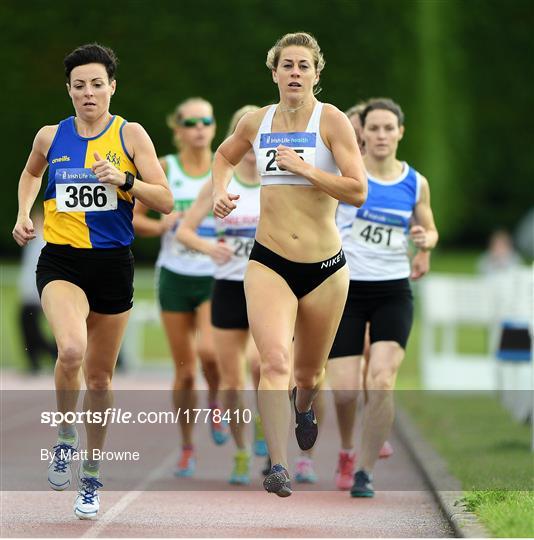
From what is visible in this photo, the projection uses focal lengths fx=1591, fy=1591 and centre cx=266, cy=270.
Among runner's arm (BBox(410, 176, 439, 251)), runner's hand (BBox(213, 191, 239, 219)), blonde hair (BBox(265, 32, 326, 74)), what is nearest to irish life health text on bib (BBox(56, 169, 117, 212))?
runner's hand (BBox(213, 191, 239, 219))

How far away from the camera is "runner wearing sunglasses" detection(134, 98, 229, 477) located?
1077cm

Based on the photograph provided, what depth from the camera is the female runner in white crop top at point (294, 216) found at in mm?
7836

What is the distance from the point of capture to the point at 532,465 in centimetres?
1081

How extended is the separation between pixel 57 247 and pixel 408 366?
51.4 ft

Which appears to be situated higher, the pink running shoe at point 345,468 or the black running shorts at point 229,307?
the black running shorts at point 229,307

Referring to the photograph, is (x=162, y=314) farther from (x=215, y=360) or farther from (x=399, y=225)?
(x=399, y=225)

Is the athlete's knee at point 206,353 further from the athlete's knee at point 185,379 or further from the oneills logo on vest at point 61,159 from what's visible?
the oneills logo on vest at point 61,159

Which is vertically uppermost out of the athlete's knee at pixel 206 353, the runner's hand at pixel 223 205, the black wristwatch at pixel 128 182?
the black wristwatch at pixel 128 182

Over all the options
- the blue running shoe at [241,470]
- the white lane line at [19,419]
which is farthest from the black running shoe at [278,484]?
the white lane line at [19,419]

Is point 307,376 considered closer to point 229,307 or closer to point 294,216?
point 294,216

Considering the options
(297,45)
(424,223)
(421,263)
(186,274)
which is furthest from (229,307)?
(297,45)

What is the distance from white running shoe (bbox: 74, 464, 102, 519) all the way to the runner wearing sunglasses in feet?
8.13

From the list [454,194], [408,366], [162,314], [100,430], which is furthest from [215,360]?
[454,194]

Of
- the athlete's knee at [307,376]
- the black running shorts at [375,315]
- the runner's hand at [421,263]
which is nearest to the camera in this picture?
the athlete's knee at [307,376]
